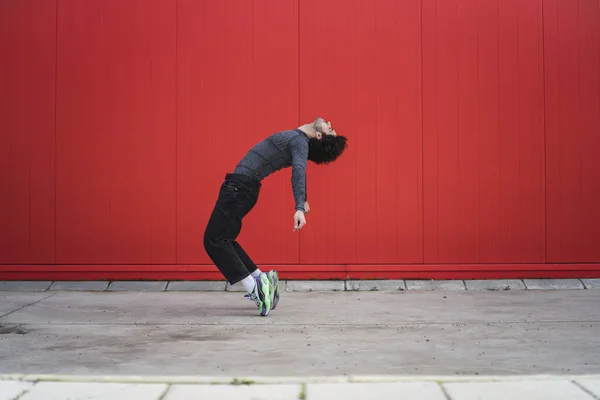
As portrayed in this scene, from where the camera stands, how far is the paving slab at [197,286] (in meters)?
5.54

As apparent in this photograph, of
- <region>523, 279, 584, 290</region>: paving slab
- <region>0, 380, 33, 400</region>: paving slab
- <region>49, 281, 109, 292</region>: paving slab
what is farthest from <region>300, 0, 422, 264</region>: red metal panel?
<region>0, 380, 33, 400</region>: paving slab

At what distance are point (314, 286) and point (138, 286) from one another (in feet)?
4.70

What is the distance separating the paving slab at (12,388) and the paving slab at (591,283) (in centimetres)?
444

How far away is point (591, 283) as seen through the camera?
555 cm

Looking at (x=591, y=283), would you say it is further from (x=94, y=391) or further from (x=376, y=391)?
(x=94, y=391)

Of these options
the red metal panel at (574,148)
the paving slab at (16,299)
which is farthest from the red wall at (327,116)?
the paving slab at (16,299)

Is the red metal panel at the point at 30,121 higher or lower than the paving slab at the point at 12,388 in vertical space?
higher

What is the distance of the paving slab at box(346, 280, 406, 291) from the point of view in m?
5.50

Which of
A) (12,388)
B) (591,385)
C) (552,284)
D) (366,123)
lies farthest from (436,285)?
(12,388)

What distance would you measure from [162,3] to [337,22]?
1454mm

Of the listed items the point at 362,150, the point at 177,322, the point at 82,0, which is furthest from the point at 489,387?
the point at 82,0

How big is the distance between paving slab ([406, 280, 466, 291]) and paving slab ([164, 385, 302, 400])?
311 centimetres

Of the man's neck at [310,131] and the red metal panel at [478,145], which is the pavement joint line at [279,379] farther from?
the red metal panel at [478,145]

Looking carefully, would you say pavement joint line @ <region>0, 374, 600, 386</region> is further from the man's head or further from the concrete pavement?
the man's head
